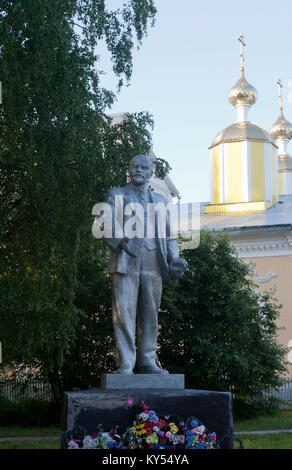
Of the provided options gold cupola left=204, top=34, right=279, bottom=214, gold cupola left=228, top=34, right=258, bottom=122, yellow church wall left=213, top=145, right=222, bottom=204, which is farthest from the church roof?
gold cupola left=228, top=34, right=258, bottom=122

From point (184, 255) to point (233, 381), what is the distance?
3.66 m

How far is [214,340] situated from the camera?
17938 millimetres

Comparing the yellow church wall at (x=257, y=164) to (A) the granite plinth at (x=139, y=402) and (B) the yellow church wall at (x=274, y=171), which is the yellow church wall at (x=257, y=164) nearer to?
(B) the yellow church wall at (x=274, y=171)

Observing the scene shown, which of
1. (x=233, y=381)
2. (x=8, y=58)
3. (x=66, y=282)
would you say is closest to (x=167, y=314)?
(x=233, y=381)

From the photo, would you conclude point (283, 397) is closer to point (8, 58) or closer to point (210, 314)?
point (210, 314)

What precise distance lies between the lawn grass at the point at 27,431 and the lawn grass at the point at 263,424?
401 cm

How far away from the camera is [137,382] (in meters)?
6.56

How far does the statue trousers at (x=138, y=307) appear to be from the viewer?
6785 millimetres

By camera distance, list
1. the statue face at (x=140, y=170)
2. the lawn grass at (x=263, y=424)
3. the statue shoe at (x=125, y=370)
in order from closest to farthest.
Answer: the statue shoe at (x=125, y=370) < the statue face at (x=140, y=170) < the lawn grass at (x=263, y=424)

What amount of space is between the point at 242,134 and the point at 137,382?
26.2 m

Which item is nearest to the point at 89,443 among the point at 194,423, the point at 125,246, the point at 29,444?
the point at 194,423

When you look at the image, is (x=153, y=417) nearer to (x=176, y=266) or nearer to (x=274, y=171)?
(x=176, y=266)

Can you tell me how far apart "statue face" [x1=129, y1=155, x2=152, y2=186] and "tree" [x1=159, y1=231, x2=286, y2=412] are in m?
10.3

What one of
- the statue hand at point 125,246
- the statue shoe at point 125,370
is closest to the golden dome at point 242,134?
the statue hand at point 125,246
